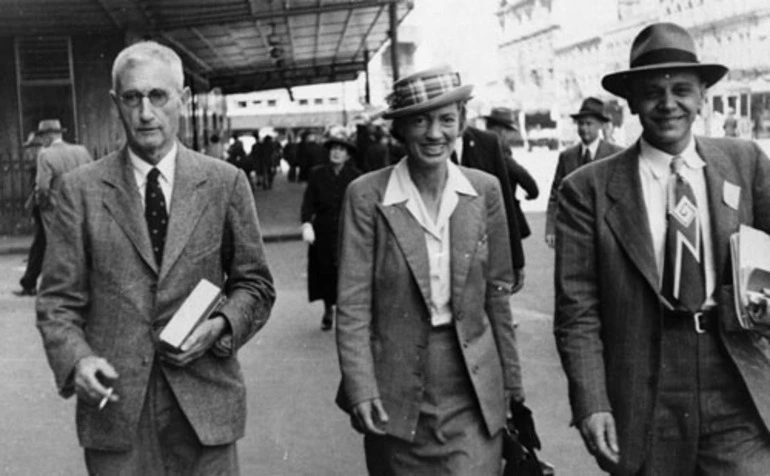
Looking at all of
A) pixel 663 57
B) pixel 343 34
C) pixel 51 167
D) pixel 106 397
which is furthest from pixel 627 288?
pixel 343 34

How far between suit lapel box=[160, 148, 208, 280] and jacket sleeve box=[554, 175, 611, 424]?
44.7 inches

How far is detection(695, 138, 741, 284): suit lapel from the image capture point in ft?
10.6

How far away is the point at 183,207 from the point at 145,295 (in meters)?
0.28

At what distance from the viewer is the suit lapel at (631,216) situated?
10.6ft

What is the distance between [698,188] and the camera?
329cm

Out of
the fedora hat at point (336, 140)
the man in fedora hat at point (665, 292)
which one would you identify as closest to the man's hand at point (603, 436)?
the man in fedora hat at point (665, 292)

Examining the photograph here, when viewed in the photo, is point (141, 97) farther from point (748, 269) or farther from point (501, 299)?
point (748, 269)

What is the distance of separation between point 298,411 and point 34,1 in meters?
12.0

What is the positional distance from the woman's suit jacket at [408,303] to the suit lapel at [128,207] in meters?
0.77

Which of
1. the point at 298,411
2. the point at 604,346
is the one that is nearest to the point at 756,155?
the point at 604,346

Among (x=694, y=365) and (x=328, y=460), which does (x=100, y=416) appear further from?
(x=328, y=460)

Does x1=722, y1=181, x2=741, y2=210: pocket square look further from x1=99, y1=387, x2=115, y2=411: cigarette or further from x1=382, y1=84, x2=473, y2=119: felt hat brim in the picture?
x1=99, y1=387, x2=115, y2=411: cigarette

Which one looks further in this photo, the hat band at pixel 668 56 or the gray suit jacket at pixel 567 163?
the gray suit jacket at pixel 567 163

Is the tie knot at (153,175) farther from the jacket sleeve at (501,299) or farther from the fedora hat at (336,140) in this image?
the fedora hat at (336,140)
